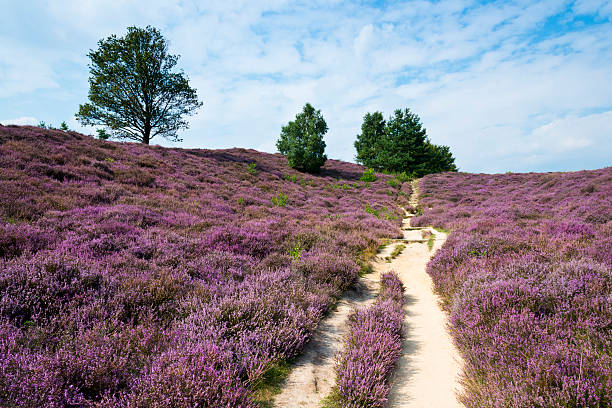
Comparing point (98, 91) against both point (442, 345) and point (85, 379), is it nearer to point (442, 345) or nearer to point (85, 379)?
point (85, 379)

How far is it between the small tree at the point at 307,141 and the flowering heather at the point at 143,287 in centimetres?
1805

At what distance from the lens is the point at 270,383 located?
3160 millimetres

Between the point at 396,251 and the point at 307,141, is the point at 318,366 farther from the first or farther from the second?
the point at 307,141

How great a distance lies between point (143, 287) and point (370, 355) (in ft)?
11.8

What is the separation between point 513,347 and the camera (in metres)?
3.33

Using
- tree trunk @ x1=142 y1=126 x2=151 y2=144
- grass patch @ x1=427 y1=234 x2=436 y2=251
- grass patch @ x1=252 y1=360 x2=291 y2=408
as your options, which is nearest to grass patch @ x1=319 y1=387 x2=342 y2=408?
grass patch @ x1=252 y1=360 x2=291 y2=408

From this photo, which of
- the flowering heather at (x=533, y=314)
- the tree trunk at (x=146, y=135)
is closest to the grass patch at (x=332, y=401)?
the flowering heather at (x=533, y=314)

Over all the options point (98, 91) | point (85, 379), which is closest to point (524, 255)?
point (85, 379)

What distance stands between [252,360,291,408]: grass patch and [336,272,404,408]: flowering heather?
67 cm

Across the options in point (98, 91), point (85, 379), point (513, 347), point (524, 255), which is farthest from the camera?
point (98, 91)

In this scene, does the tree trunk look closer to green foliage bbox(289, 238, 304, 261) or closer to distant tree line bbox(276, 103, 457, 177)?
distant tree line bbox(276, 103, 457, 177)

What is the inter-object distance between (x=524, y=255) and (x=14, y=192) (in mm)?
13471

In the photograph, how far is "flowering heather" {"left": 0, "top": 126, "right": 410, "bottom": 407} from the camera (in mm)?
2529

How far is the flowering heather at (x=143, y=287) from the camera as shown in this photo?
2.53 m
